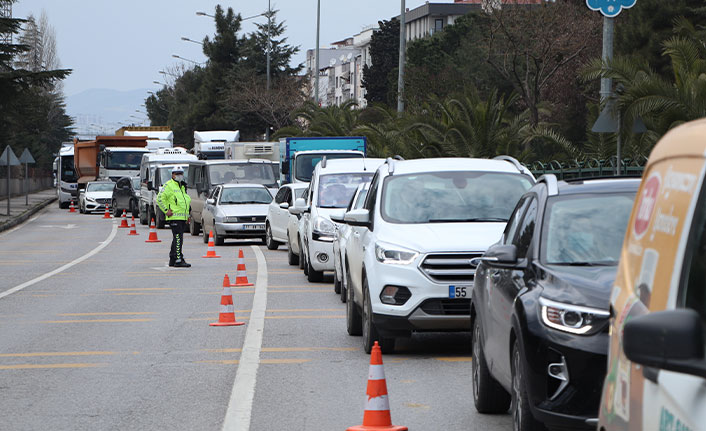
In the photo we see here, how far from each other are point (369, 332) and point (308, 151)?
24.2 m

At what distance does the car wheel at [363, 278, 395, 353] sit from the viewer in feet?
35.7

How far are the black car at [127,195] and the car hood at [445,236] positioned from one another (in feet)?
133

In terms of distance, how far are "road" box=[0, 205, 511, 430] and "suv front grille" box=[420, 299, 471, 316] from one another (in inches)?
16.8

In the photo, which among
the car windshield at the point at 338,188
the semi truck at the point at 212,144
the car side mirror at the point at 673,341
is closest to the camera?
the car side mirror at the point at 673,341

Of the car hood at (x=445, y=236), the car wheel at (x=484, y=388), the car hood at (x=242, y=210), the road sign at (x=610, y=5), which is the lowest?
the car hood at (x=242, y=210)

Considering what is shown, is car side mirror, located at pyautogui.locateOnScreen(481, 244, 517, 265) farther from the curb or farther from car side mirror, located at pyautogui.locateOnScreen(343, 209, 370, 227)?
the curb

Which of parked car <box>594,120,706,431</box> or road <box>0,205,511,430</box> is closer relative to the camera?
parked car <box>594,120,706,431</box>

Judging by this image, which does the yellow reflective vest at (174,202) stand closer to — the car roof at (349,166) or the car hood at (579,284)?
the car roof at (349,166)

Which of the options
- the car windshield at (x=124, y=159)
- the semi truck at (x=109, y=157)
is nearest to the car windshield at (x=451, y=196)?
the semi truck at (x=109, y=157)

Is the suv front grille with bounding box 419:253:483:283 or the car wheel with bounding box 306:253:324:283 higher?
the suv front grille with bounding box 419:253:483:283

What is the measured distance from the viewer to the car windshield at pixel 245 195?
3172cm

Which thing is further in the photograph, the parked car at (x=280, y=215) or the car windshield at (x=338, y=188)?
the parked car at (x=280, y=215)

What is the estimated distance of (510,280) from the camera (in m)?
7.26

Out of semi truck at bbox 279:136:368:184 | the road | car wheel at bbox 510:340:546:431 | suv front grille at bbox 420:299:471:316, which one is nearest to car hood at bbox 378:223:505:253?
suv front grille at bbox 420:299:471:316
